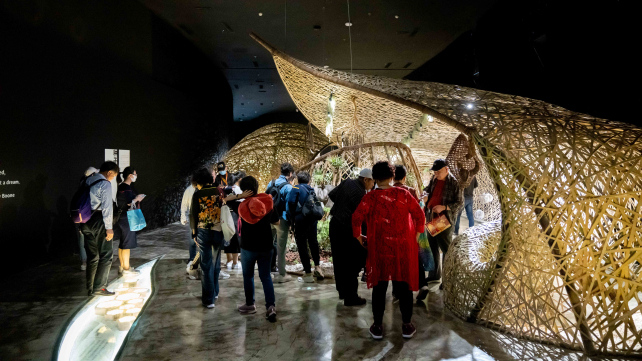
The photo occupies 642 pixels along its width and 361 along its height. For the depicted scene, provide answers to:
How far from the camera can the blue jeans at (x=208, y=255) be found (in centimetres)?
293

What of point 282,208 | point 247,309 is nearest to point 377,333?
point 247,309

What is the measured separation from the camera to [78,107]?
487cm

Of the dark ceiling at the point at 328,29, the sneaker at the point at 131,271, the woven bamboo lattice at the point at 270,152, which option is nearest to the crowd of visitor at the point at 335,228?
the sneaker at the point at 131,271

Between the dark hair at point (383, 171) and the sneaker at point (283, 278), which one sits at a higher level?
the dark hair at point (383, 171)

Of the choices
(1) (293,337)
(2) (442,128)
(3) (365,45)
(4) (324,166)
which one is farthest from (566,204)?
(3) (365,45)

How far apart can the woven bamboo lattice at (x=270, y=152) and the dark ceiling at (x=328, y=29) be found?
1.28 m

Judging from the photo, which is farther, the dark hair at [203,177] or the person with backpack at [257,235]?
the dark hair at [203,177]

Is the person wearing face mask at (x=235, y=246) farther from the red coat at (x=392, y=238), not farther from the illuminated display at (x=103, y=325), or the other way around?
the red coat at (x=392, y=238)

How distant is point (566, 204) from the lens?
6.97 ft

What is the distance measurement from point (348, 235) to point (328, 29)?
15.3ft

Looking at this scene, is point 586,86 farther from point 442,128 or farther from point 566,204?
point 566,204

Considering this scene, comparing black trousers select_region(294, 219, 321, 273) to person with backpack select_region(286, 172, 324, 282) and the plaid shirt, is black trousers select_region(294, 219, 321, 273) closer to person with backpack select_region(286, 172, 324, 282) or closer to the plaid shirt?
person with backpack select_region(286, 172, 324, 282)

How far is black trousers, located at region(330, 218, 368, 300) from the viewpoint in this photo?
2.91 m

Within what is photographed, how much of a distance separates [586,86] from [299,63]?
→ 302 cm
